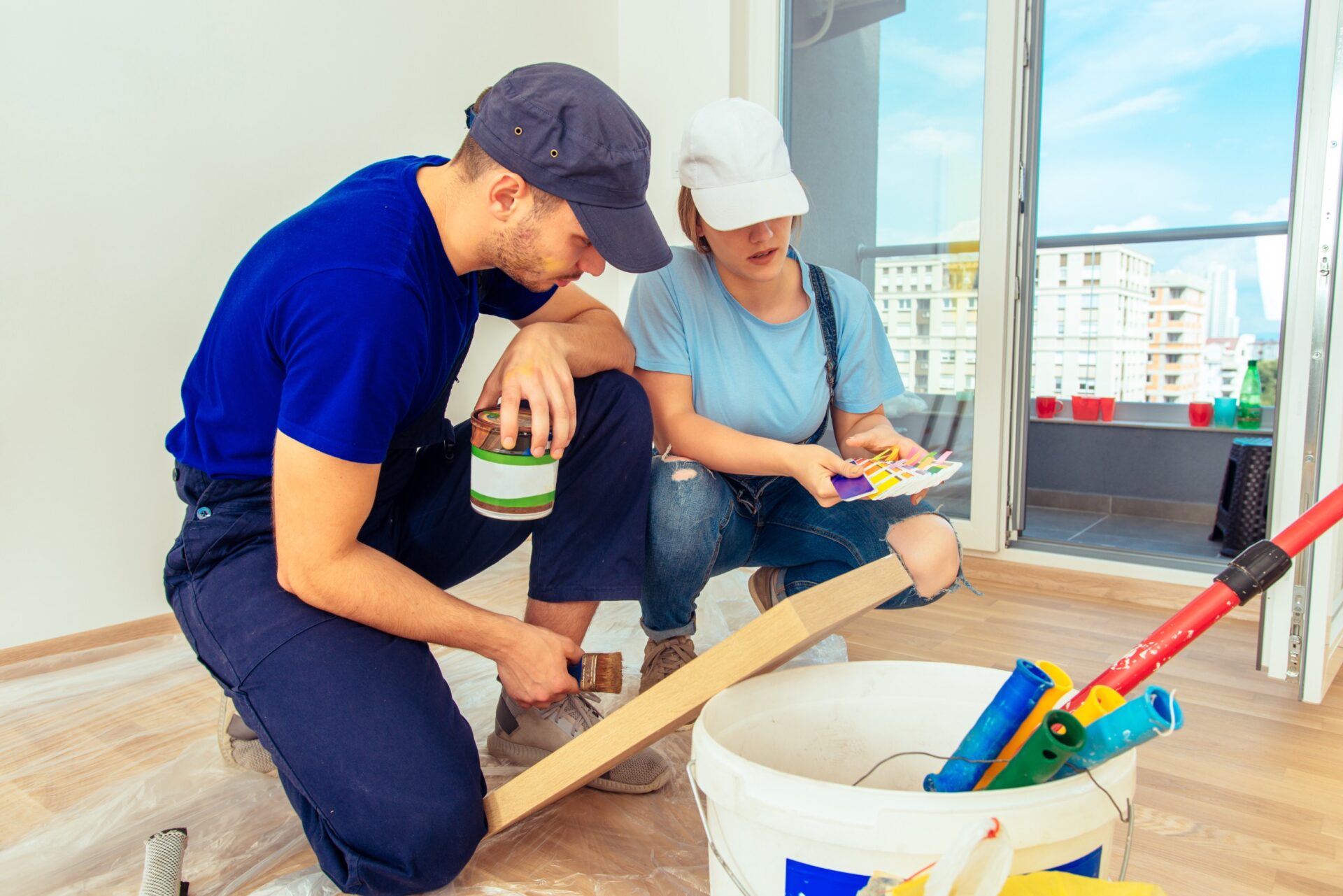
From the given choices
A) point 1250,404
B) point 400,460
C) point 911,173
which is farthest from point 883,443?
point 1250,404

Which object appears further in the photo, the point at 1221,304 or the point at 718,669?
the point at 1221,304

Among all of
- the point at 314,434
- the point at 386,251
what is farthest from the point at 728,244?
the point at 314,434

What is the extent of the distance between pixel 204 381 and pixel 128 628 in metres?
1.05

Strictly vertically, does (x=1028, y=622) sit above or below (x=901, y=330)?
below

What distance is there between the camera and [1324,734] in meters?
1.35

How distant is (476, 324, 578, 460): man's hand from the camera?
0.92 metres

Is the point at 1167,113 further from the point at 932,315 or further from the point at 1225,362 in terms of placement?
the point at 932,315

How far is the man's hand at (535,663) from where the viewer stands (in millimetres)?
958

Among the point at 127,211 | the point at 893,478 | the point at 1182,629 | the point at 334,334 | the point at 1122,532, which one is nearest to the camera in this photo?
the point at 1182,629

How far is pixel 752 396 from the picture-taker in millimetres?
1335

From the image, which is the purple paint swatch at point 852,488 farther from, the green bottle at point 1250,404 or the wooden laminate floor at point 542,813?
the green bottle at point 1250,404

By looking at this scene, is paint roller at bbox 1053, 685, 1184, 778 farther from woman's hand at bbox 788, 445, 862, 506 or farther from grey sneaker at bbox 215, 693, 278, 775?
grey sneaker at bbox 215, 693, 278, 775

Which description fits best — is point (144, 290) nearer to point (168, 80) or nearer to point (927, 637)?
point (168, 80)

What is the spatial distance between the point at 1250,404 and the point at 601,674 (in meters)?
3.52
